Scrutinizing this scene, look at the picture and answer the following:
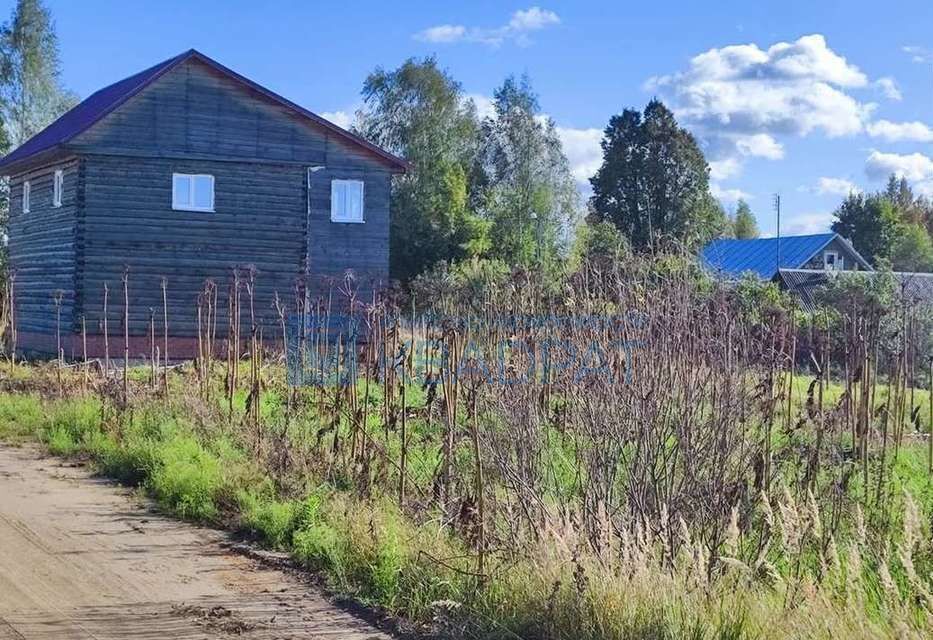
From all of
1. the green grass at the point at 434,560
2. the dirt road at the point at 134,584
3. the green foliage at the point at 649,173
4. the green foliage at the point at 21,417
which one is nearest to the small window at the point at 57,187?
the green foliage at the point at 21,417

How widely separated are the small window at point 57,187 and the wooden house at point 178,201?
0.08 m

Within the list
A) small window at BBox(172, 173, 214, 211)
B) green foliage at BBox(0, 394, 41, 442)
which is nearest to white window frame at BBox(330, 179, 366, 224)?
small window at BBox(172, 173, 214, 211)

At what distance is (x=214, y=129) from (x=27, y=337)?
8.27 m

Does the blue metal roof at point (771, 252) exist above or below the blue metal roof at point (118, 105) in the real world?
below

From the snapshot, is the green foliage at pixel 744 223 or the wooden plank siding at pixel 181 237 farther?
the green foliage at pixel 744 223

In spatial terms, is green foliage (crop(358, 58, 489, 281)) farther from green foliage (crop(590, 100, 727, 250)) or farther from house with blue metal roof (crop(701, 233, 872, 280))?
house with blue metal roof (crop(701, 233, 872, 280))

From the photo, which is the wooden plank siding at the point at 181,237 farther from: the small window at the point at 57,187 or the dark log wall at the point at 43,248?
the small window at the point at 57,187

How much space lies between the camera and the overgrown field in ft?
18.2

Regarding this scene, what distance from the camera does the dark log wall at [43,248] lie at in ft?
89.5

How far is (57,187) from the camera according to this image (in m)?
28.5

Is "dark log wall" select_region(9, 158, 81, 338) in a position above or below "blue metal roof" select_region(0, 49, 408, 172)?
below

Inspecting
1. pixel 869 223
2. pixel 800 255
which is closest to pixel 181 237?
pixel 800 255

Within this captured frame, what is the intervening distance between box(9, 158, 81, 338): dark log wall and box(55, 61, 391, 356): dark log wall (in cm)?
72

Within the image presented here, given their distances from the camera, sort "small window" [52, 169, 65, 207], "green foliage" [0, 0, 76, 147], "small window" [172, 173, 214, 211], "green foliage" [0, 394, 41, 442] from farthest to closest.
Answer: "green foliage" [0, 0, 76, 147], "small window" [52, 169, 65, 207], "small window" [172, 173, 214, 211], "green foliage" [0, 394, 41, 442]
